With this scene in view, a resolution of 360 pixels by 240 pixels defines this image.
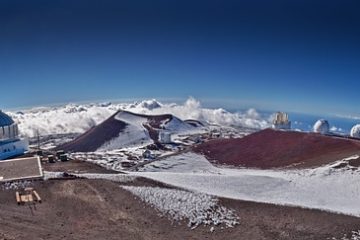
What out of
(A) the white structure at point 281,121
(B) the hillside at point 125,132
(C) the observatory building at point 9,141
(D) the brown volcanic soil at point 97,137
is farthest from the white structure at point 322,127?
(C) the observatory building at point 9,141

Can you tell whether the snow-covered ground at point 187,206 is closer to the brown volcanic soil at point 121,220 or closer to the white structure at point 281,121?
the brown volcanic soil at point 121,220

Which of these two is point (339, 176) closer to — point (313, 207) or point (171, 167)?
point (313, 207)

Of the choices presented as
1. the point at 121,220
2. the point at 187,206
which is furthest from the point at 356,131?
the point at 121,220

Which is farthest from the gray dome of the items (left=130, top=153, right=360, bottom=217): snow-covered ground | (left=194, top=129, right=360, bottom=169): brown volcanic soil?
(left=194, top=129, right=360, bottom=169): brown volcanic soil

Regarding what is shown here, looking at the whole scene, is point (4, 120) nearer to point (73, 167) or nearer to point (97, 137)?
point (73, 167)

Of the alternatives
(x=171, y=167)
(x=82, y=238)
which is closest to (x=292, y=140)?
(x=171, y=167)
